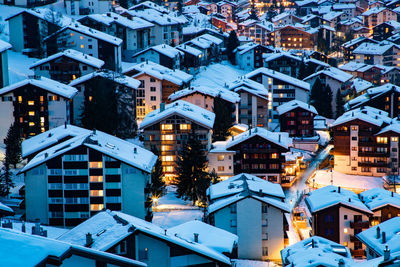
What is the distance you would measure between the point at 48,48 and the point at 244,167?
93.1 ft

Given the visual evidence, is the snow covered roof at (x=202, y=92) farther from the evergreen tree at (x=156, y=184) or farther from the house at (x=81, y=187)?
the house at (x=81, y=187)

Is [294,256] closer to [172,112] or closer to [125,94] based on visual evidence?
[172,112]

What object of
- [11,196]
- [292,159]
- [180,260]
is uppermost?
[180,260]

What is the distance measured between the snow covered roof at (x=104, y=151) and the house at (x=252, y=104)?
28602 millimetres

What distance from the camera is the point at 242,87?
69.6 meters

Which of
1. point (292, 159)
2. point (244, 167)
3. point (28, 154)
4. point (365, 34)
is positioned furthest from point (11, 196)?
point (365, 34)

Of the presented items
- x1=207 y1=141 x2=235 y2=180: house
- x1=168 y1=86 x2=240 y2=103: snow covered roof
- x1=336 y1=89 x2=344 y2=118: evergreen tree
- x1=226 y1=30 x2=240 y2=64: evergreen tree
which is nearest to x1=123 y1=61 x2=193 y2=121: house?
x1=168 y1=86 x2=240 y2=103: snow covered roof

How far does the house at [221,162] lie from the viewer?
52656 mm

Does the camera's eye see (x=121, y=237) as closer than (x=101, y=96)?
Yes

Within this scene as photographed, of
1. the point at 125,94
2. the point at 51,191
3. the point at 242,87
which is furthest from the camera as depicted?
the point at 242,87

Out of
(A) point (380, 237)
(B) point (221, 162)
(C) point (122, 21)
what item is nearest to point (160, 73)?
(C) point (122, 21)

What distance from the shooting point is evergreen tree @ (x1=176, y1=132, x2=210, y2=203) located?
4584cm

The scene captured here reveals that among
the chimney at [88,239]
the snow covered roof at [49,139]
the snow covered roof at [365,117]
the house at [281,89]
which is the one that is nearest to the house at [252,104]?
the house at [281,89]

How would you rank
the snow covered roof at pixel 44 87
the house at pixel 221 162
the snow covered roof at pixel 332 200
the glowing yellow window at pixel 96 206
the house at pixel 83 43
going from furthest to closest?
1. the house at pixel 83 43
2. the house at pixel 221 162
3. the snow covered roof at pixel 44 87
4. the snow covered roof at pixel 332 200
5. the glowing yellow window at pixel 96 206
